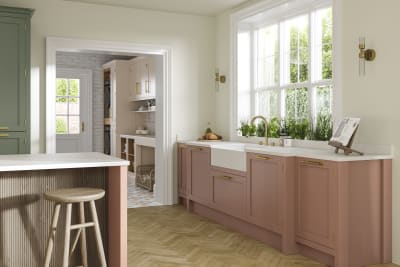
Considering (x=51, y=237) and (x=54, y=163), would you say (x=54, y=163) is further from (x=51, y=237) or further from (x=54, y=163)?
(x=51, y=237)

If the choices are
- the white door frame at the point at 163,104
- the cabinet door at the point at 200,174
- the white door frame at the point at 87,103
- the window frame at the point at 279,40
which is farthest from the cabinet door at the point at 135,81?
the cabinet door at the point at 200,174

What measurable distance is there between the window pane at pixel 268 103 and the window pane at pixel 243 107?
0.14 metres

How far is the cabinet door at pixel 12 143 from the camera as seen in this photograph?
16.2 ft

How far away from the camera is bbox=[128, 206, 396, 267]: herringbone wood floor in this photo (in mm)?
3857

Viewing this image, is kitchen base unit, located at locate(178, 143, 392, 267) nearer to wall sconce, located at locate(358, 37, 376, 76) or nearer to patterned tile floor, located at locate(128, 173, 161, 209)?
wall sconce, located at locate(358, 37, 376, 76)

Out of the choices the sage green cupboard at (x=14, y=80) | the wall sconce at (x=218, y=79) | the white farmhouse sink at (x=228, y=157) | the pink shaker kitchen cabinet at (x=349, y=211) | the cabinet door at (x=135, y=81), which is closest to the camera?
the pink shaker kitchen cabinet at (x=349, y=211)

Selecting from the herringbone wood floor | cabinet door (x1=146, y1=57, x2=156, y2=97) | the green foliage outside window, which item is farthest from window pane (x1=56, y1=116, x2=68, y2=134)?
the herringbone wood floor

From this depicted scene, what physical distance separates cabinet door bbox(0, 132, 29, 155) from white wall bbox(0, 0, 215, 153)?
49cm

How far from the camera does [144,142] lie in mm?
7781

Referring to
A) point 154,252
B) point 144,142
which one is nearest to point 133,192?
point 144,142

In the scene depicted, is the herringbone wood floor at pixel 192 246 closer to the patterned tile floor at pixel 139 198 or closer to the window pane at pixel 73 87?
the patterned tile floor at pixel 139 198

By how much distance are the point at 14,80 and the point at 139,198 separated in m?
2.71

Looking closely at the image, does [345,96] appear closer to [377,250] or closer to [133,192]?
[377,250]

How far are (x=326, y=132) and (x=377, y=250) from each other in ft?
4.43
